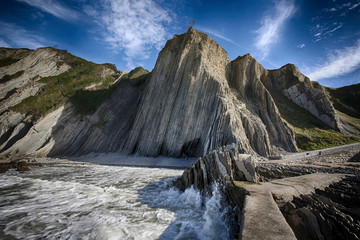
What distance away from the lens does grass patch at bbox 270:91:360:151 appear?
27062mm

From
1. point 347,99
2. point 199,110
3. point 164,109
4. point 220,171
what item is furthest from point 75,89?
point 347,99

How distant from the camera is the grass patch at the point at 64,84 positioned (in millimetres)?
26922

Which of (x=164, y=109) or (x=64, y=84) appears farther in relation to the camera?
(x=64, y=84)

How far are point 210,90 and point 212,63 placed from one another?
694cm

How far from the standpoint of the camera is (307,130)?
30266 mm

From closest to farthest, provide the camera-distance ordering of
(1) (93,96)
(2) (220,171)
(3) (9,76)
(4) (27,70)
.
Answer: (2) (220,171)
(3) (9,76)
(4) (27,70)
(1) (93,96)

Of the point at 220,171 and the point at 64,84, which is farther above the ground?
the point at 64,84

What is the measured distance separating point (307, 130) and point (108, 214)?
37.3 metres

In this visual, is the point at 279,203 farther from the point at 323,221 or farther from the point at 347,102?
the point at 347,102

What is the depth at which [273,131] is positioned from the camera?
2631 cm

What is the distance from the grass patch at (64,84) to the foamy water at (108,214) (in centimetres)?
2485

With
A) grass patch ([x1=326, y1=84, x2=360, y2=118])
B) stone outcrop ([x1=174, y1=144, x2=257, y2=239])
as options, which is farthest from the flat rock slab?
grass patch ([x1=326, y1=84, x2=360, y2=118])

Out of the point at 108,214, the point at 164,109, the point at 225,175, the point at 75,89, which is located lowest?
the point at 108,214

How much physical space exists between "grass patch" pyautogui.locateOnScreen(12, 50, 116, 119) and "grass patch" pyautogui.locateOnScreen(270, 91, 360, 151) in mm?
42054
